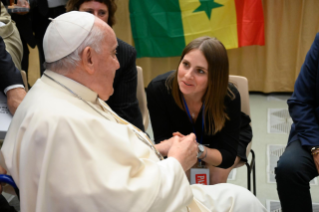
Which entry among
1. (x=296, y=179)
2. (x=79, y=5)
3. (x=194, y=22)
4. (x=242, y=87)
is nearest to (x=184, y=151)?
(x=296, y=179)

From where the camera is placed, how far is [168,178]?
1.56m

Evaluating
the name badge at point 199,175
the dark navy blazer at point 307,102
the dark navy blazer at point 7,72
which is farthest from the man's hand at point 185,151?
the dark navy blazer at point 7,72

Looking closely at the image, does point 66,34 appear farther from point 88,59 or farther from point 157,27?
point 157,27

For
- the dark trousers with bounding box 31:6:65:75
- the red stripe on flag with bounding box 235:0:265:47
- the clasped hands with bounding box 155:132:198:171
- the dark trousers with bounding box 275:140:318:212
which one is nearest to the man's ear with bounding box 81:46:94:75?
the clasped hands with bounding box 155:132:198:171

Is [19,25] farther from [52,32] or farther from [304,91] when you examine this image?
[304,91]

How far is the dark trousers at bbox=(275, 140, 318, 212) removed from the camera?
2334 millimetres

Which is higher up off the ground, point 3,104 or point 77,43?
point 77,43

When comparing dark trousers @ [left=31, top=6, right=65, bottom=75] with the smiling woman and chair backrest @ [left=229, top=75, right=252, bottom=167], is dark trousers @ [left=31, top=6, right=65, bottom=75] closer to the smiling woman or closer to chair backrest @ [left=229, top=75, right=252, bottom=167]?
the smiling woman

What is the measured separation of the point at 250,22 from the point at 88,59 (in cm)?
357

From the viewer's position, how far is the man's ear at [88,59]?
1524mm

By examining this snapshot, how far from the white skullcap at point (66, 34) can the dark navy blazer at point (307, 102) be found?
159cm

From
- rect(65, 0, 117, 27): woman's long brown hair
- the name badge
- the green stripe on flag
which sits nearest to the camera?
Answer: the name badge

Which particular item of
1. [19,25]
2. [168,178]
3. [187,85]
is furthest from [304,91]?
[19,25]

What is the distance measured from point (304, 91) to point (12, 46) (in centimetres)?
211
